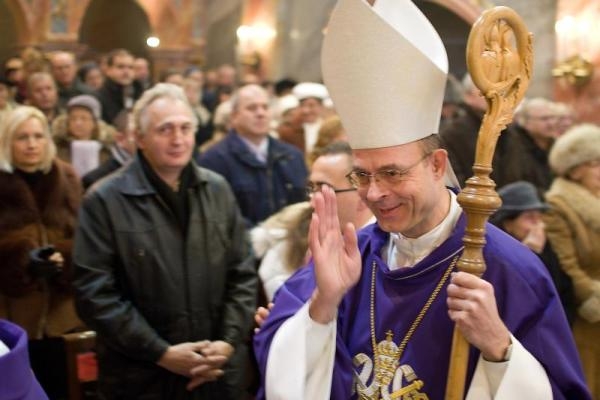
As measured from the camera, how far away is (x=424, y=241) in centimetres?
238

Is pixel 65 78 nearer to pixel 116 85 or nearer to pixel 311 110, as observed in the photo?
pixel 116 85

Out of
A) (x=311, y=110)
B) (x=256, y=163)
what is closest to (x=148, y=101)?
(x=256, y=163)

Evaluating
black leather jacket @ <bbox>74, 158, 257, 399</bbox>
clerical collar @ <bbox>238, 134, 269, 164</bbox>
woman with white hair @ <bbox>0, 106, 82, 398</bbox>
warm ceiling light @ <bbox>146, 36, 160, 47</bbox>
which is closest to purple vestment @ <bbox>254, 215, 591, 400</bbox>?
black leather jacket @ <bbox>74, 158, 257, 399</bbox>

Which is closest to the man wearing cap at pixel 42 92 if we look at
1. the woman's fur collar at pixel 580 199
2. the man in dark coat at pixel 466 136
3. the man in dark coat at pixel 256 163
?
the man in dark coat at pixel 256 163

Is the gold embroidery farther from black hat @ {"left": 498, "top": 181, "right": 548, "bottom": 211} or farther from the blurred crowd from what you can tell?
black hat @ {"left": 498, "top": 181, "right": 548, "bottom": 211}

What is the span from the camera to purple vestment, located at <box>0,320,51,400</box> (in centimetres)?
206

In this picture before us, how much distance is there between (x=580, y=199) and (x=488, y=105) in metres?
2.92

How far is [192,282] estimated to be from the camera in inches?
148

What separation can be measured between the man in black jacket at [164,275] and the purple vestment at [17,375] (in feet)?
4.45

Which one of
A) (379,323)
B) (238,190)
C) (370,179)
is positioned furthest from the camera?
(238,190)

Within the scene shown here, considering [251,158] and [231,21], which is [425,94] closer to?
[251,158]

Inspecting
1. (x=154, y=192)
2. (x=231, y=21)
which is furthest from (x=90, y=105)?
(x=231, y=21)

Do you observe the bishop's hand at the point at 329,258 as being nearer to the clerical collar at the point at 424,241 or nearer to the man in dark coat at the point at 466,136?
the clerical collar at the point at 424,241

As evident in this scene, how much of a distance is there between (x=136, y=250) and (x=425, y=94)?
1.76 metres
